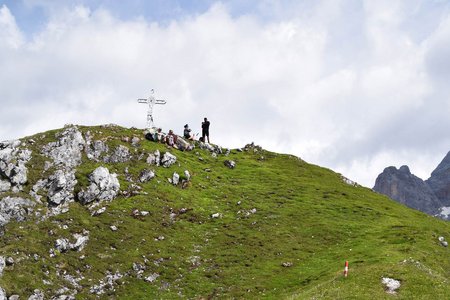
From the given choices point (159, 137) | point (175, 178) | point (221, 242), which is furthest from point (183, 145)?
point (221, 242)

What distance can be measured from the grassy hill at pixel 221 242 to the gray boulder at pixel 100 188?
1297mm

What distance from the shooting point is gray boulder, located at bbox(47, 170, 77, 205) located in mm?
60094

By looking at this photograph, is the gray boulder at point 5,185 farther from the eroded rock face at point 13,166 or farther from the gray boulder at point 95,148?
the gray boulder at point 95,148

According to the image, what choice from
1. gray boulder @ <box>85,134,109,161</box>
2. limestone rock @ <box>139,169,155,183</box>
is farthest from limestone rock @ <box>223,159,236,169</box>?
gray boulder @ <box>85,134,109,161</box>

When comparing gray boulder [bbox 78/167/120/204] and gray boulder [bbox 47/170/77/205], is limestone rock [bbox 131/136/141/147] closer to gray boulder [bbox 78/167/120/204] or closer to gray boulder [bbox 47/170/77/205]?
gray boulder [bbox 78/167/120/204]

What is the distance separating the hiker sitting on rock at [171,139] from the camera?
87238 millimetres

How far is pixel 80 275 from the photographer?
1929 inches

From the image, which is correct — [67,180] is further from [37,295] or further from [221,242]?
[221,242]

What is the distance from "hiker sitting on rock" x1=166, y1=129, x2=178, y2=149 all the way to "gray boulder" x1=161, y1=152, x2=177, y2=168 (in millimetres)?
8382

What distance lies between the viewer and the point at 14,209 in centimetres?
5591

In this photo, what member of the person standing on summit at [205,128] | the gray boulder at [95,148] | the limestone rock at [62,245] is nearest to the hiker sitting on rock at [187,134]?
A: the person standing on summit at [205,128]

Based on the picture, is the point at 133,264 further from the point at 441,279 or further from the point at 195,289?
the point at 441,279

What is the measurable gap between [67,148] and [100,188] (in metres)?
10.7

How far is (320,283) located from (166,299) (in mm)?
15828
